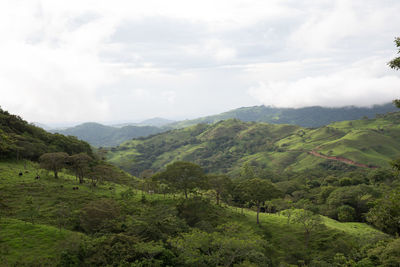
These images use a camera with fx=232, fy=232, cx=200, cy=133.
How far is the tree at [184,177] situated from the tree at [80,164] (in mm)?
20403

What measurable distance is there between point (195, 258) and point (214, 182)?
26.8 meters

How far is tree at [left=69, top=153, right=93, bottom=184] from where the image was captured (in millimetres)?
60281

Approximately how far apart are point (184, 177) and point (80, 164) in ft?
92.1

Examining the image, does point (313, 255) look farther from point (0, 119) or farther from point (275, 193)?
point (0, 119)

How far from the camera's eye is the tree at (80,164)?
6028 centimetres

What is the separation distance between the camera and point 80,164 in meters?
61.2

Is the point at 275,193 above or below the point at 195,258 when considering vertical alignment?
above

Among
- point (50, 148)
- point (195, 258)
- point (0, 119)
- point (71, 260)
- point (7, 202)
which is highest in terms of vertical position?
point (0, 119)

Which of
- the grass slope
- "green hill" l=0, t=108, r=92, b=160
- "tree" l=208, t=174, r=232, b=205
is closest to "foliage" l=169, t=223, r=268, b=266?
the grass slope

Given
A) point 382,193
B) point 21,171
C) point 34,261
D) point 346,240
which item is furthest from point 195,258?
point 382,193

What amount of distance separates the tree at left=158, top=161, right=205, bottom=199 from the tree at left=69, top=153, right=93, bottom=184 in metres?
20.4

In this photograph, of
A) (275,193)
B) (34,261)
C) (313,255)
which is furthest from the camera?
(275,193)

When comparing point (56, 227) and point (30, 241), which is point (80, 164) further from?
point (30, 241)

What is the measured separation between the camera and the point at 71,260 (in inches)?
1232
